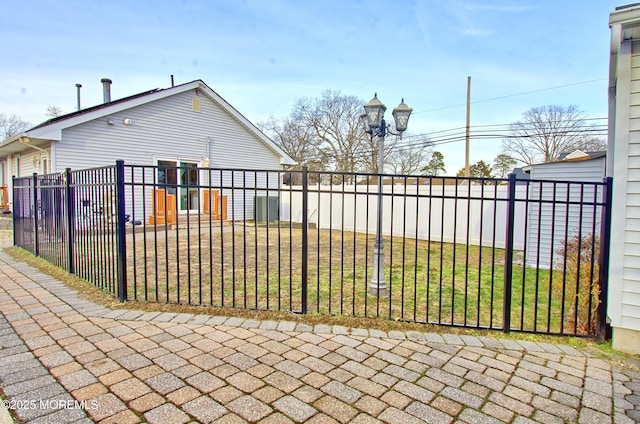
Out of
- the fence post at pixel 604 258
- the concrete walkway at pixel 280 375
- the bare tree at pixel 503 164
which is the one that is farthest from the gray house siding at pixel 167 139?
the bare tree at pixel 503 164

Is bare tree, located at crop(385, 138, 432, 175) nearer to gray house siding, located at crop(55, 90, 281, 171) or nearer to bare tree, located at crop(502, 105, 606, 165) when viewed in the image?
bare tree, located at crop(502, 105, 606, 165)

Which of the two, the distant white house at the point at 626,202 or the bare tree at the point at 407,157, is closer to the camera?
the distant white house at the point at 626,202

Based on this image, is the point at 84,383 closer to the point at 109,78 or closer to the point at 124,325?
the point at 124,325

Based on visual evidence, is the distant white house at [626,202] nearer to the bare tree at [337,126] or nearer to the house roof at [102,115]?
the house roof at [102,115]

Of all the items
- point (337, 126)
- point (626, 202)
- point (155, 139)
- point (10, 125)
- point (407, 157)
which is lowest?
point (626, 202)

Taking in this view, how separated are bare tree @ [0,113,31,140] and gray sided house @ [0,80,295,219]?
15999mm

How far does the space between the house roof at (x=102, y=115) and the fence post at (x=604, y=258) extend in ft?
35.6

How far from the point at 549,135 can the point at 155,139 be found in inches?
889

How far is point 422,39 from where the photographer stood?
30.2 ft

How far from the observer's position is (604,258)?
2807 mm

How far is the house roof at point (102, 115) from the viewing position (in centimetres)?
852

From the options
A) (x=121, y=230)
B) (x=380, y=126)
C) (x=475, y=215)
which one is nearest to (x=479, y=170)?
(x=475, y=215)

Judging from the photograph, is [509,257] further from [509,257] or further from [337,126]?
[337,126]

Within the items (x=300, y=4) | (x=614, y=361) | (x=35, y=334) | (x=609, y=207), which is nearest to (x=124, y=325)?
(x=35, y=334)
